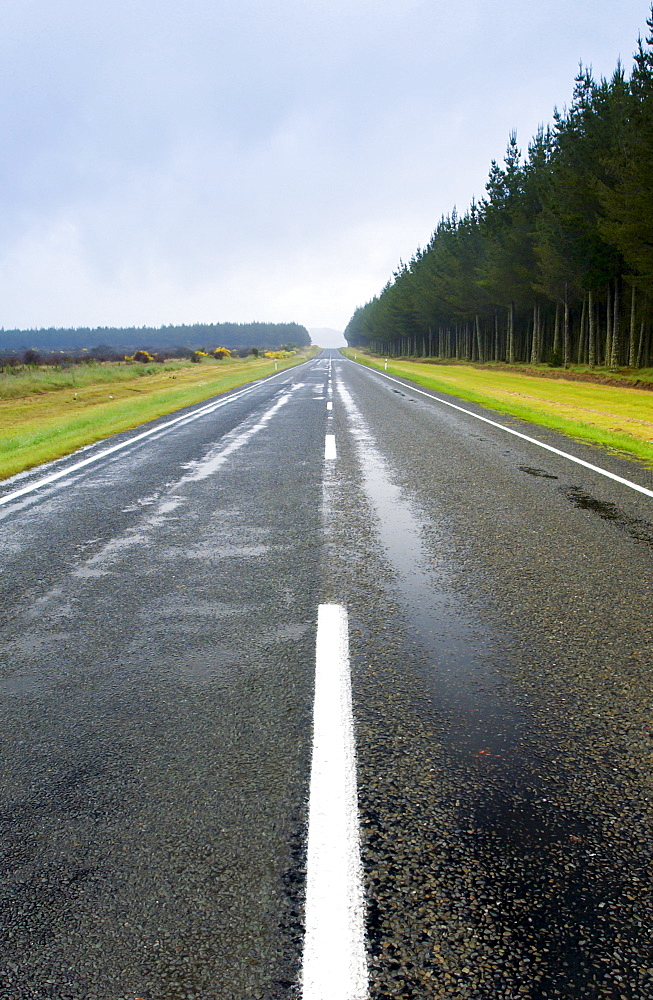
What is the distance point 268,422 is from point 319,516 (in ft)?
30.9

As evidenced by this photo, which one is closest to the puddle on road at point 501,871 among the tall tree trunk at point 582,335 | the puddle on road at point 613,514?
the puddle on road at point 613,514

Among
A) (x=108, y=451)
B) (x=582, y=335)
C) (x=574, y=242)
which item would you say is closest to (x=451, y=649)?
(x=108, y=451)

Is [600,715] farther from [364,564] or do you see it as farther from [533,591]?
[364,564]

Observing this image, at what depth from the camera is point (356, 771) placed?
2.71m

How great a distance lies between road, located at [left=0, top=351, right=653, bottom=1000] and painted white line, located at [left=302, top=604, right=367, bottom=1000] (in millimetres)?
34

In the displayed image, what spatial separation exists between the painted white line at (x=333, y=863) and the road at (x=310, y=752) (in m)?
0.03

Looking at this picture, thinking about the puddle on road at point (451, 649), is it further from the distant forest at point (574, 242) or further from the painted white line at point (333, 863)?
the distant forest at point (574, 242)

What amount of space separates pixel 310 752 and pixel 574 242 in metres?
42.6

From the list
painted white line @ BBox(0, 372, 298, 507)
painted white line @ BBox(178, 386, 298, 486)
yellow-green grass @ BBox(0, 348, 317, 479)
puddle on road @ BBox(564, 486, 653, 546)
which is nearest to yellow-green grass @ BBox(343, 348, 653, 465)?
puddle on road @ BBox(564, 486, 653, 546)

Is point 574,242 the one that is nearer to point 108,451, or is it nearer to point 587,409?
point 587,409

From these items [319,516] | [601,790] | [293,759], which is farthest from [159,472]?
[601,790]

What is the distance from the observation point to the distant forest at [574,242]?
1178 inches

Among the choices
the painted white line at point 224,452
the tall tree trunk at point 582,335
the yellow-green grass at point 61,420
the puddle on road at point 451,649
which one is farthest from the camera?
the tall tree trunk at point 582,335

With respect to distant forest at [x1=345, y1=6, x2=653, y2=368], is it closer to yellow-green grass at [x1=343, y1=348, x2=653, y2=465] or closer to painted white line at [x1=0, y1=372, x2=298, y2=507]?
yellow-green grass at [x1=343, y1=348, x2=653, y2=465]
